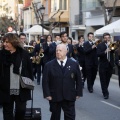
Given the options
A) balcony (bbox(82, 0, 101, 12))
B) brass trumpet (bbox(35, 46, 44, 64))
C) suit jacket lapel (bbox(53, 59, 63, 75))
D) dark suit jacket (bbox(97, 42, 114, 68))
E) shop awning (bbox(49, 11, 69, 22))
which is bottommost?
brass trumpet (bbox(35, 46, 44, 64))

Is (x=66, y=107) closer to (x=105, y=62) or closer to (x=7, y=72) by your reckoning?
(x=7, y=72)

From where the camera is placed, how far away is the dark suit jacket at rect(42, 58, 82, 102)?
703cm

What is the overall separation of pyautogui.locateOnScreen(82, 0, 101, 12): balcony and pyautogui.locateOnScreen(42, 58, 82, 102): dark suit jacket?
2852 centimetres

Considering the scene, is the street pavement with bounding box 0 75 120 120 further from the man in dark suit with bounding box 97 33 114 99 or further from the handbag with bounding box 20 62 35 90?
the handbag with bounding box 20 62 35 90

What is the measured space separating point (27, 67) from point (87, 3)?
103ft

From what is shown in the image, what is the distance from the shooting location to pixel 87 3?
37656 mm

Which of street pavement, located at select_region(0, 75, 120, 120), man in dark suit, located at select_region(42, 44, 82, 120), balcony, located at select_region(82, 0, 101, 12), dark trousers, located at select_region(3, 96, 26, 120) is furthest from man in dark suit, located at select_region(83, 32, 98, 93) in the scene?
balcony, located at select_region(82, 0, 101, 12)

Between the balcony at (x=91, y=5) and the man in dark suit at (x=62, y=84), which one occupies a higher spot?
the balcony at (x=91, y=5)

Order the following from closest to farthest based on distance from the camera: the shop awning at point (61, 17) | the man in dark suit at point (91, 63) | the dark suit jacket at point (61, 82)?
the dark suit jacket at point (61, 82) → the man in dark suit at point (91, 63) → the shop awning at point (61, 17)

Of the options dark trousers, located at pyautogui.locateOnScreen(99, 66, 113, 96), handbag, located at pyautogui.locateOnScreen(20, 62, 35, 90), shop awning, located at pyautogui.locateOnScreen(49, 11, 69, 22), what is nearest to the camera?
handbag, located at pyautogui.locateOnScreen(20, 62, 35, 90)

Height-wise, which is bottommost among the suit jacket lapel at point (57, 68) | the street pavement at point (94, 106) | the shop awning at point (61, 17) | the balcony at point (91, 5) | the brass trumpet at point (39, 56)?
the street pavement at point (94, 106)

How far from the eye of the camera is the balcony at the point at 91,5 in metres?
35.7

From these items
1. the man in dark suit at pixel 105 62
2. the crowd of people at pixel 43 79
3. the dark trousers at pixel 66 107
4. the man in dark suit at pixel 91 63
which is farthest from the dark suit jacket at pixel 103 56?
the dark trousers at pixel 66 107

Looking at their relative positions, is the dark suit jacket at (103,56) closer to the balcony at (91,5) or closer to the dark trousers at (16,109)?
the dark trousers at (16,109)
